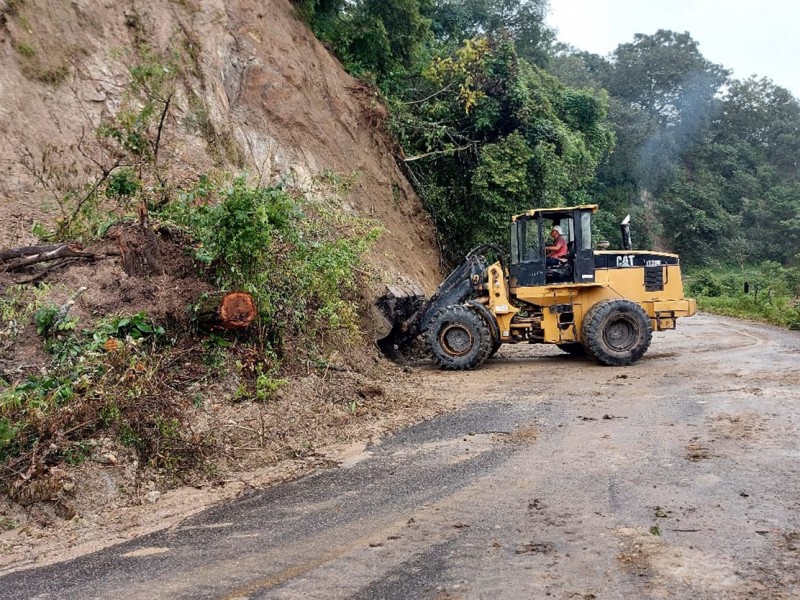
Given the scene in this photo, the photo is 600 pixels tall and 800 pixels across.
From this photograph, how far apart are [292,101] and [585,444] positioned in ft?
35.4

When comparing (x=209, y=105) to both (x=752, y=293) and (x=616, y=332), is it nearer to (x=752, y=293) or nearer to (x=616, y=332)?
(x=616, y=332)

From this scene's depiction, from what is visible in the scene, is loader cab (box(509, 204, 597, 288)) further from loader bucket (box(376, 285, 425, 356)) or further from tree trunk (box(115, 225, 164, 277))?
tree trunk (box(115, 225, 164, 277))

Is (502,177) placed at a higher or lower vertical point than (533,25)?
lower

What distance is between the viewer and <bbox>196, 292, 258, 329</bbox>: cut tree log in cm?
773

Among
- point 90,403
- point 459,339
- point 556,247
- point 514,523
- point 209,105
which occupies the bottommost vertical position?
point 514,523

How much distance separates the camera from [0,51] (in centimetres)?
1109

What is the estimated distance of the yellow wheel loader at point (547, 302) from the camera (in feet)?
40.3

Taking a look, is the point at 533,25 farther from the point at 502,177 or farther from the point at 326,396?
the point at 326,396

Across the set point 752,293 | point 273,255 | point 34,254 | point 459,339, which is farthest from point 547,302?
point 752,293

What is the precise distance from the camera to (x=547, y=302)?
12688 mm

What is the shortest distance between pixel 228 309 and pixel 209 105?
6861 millimetres

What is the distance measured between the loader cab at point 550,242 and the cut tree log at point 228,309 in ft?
20.5

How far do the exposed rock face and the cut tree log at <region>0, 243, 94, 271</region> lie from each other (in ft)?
3.67

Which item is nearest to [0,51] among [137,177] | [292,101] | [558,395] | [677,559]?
[137,177]
